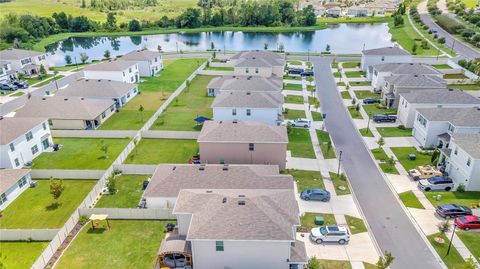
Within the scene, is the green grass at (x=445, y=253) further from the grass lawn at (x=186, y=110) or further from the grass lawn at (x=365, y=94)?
the grass lawn at (x=365, y=94)

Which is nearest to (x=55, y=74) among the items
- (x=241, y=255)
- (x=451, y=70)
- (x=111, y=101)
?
(x=111, y=101)

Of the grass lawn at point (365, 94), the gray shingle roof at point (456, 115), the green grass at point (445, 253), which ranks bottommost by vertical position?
the green grass at point (445, 253)

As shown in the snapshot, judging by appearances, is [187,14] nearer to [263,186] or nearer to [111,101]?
[111,101]

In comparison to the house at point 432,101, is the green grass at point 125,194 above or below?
below

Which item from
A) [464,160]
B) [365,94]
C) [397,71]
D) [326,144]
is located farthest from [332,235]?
[397,71]

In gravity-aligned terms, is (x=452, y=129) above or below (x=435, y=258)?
above

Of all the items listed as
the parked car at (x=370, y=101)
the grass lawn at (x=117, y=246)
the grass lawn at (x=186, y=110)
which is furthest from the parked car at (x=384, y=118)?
the grass lawn at (x=117, y=246)
